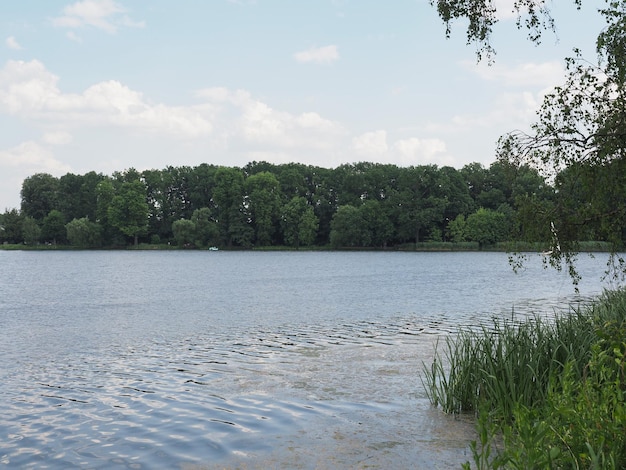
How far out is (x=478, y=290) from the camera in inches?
1726

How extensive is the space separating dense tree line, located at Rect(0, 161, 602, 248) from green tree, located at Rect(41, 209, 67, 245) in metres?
0.24

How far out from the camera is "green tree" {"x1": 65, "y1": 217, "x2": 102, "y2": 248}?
13662 centimetres

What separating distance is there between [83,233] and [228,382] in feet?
433

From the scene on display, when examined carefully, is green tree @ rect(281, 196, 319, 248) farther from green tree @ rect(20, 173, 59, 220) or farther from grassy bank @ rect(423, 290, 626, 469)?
grassy bank @ rect(423, 290, 626, 469)

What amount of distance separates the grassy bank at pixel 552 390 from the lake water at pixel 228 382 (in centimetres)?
72

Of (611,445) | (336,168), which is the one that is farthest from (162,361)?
(336,168)

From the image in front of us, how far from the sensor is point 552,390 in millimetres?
7832

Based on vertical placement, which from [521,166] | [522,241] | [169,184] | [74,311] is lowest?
[74,311]

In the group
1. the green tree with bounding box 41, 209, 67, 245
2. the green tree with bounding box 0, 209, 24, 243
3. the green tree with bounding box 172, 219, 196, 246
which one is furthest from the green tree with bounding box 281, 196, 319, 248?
the green tree with bounding box 0, 209, 24, 243

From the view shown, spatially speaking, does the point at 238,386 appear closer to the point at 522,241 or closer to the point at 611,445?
the point at 522,241

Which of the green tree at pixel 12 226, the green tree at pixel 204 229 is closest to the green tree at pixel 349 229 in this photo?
the green tree at pixel 204 229

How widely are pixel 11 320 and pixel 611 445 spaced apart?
27.9 m

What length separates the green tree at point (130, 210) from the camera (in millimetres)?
138750

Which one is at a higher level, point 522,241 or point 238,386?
point 522,241
